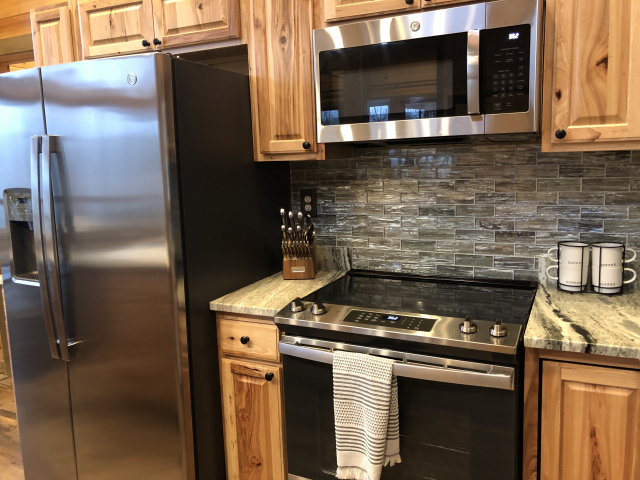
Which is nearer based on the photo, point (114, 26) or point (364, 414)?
point (364, 414)

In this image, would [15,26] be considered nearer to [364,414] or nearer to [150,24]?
[150,24]

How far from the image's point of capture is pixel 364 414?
1.50 metres

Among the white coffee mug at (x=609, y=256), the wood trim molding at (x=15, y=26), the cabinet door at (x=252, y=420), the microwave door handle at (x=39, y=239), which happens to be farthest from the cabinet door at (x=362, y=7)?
the wood trim molding at (x=15, y=26)

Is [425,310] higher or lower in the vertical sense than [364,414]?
higher

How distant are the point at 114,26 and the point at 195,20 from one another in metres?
0.40

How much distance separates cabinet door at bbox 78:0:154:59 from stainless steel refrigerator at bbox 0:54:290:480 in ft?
1.38

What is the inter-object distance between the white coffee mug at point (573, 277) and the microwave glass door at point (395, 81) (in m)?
0.68

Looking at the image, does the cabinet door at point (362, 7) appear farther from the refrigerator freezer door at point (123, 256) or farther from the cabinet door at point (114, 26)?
the cabinet door at point (114, 26)

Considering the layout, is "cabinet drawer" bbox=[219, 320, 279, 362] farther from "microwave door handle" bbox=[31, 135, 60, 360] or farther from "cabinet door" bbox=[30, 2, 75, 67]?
"cabinet door" bbox=[30, 2, 75, 67]

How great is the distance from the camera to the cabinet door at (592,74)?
1428mm

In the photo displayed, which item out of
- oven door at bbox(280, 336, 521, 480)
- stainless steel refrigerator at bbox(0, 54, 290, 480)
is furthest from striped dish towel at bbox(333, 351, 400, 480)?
stainless steel refrigerator at bbox(0, 54, 290, 480)

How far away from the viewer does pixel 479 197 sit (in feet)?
6.48

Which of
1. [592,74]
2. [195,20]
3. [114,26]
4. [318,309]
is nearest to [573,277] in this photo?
[592,74]

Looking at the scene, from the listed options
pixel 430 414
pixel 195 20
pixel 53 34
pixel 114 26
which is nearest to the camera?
pixel 430 414
